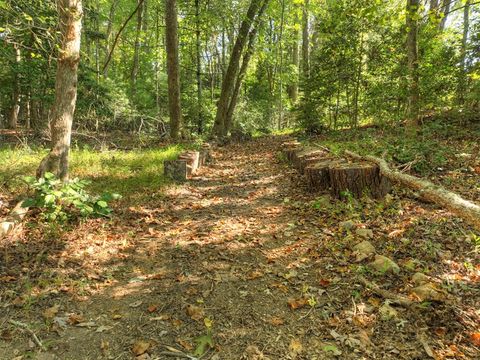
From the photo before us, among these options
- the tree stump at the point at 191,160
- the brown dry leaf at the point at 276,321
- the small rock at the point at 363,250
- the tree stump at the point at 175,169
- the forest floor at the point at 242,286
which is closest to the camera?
the forest floor at the point at 242,286

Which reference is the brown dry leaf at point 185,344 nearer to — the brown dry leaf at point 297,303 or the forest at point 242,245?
the forest at point 242,245

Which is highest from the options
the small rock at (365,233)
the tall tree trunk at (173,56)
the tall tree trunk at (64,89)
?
the tall tree trunk at (173,56)

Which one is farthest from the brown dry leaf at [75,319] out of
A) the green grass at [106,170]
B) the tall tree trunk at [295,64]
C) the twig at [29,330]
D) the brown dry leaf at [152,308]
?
the tall tree trunk at [295,64]

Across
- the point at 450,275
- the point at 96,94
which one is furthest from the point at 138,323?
the point at 96,94

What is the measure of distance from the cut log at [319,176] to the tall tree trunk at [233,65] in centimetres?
805

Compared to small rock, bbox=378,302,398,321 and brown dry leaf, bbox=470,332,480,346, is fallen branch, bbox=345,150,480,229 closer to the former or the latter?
brown dry leaf, bbox=470,332,480,346

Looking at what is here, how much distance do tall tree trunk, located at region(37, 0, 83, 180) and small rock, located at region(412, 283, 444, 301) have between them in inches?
199

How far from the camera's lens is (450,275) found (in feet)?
11.3

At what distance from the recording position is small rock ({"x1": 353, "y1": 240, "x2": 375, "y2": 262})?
390cm

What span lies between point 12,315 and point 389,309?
3.48 m

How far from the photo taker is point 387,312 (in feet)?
9.86

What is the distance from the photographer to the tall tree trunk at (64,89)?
15.8 feet

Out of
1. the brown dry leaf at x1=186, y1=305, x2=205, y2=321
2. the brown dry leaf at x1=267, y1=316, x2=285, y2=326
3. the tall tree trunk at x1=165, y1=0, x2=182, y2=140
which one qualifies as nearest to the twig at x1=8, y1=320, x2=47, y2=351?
the brown dry leaf at x1=186, y1=305, x2=205, y2=321

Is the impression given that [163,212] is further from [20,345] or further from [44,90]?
[44,90]
